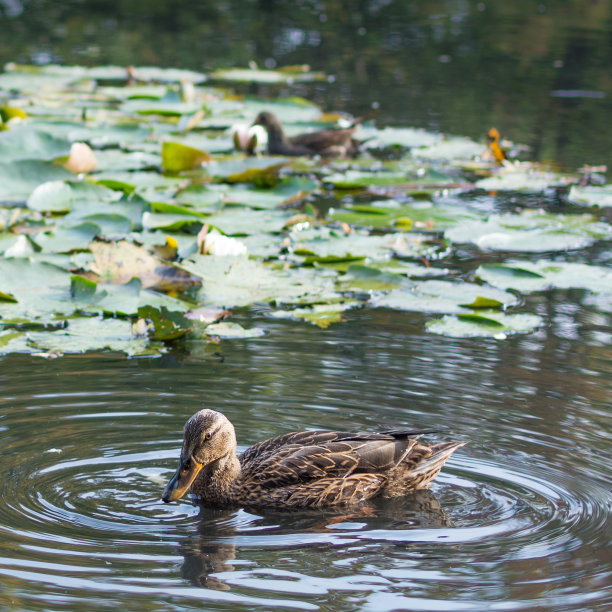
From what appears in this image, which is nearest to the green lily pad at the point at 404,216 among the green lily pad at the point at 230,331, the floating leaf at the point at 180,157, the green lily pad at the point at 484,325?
the floating leaf at the point at 180,157

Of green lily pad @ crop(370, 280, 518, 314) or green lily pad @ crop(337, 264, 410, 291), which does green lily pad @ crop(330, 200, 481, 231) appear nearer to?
green lily pad @ crop(337, 264, 410, 291)

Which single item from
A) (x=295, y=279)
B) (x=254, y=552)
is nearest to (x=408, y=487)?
(x=254, y=552)

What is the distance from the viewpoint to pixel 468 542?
4672 millimetres

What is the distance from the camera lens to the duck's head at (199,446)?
5.12m

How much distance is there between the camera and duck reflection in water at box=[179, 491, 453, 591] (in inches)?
175

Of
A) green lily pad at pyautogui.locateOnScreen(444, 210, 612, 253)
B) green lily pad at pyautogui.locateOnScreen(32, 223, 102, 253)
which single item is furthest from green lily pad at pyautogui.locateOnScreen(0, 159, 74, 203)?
green lily pad at pyautogui.locateOnScreen(444, 210, 612, 253)

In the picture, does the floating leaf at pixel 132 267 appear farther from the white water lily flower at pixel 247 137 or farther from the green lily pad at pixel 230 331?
the white water lily flower at pixel 247 137

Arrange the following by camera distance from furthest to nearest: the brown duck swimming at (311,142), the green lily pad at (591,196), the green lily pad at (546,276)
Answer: the brown duck swimming at (311,142)
the green lily pad at (591,196)
the green lily pad at (546,276)

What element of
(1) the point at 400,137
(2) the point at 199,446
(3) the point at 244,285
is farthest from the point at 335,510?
(1) the point at 400,137

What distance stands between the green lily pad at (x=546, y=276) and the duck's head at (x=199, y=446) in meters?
3.46

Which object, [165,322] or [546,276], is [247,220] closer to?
[165,322]

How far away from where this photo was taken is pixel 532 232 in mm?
9320

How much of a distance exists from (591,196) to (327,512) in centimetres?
641

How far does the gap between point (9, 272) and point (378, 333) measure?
276cm
